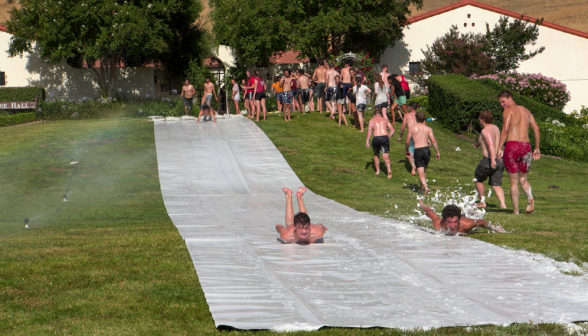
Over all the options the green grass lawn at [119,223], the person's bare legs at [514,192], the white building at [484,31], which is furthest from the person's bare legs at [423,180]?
the white building at [484,31]

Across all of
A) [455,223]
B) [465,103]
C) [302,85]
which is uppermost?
[302,85]

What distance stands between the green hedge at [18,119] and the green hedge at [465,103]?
20382mm

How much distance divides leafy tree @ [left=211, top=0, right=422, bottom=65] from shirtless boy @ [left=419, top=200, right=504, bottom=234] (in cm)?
2832

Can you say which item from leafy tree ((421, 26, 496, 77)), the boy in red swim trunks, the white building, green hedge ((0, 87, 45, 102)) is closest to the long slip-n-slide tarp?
the boy in red swim trunks

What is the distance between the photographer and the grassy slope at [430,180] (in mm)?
8258

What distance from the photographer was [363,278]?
19.8 ft

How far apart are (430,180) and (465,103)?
842 cm

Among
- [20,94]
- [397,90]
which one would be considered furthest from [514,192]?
[20,94]

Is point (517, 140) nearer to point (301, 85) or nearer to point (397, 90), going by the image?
point (397, 90)

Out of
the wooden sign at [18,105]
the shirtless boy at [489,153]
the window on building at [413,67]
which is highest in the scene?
the window on building at [413,67]

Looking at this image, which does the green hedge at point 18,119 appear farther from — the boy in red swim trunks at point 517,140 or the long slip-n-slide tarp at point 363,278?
the boy in red swim trunks at point 517,140

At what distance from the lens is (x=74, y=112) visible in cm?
2933

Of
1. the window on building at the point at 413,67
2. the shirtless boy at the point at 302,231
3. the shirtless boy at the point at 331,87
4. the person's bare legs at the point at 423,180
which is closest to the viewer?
the shirtless boy at the point at 302,231

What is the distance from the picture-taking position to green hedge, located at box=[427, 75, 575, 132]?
23672 millimetres
